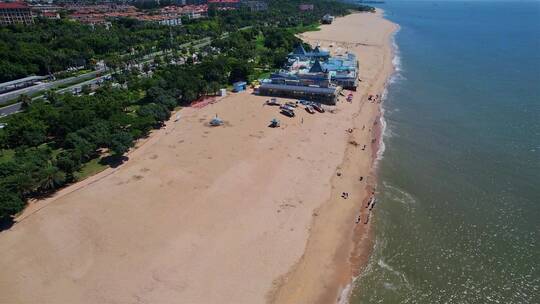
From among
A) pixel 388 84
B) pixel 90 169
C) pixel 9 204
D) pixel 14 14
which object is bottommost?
pixel 388 84

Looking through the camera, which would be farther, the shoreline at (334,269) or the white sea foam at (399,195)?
the white sea foam at (399,195)

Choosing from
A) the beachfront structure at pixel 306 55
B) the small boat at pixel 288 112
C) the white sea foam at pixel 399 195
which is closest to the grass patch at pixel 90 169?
the small boat at pixel 288 112

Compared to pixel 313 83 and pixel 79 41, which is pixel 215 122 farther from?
pixel 79 41

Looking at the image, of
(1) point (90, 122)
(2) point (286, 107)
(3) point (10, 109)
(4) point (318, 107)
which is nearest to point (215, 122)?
(2) point (286, 107)

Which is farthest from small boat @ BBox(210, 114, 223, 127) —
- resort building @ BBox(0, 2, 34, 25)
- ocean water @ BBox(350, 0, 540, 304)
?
resort building @ BBox(0, 2, 34, 25)

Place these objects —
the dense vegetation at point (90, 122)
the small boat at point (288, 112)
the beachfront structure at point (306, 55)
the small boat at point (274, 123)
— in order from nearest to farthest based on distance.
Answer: the dense vegetation at point (90, 122)
the small boat at point (274, 123)
the small boat at point (288, 112)
the beachfront structure at point (306, 55)

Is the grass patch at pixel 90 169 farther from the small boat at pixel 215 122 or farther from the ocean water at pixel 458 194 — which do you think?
the ocean water at pixel 458 194

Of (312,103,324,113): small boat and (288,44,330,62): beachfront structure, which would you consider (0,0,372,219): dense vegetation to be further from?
(312,103,324,113): small boat

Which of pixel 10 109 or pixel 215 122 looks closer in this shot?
pixel 215 122
